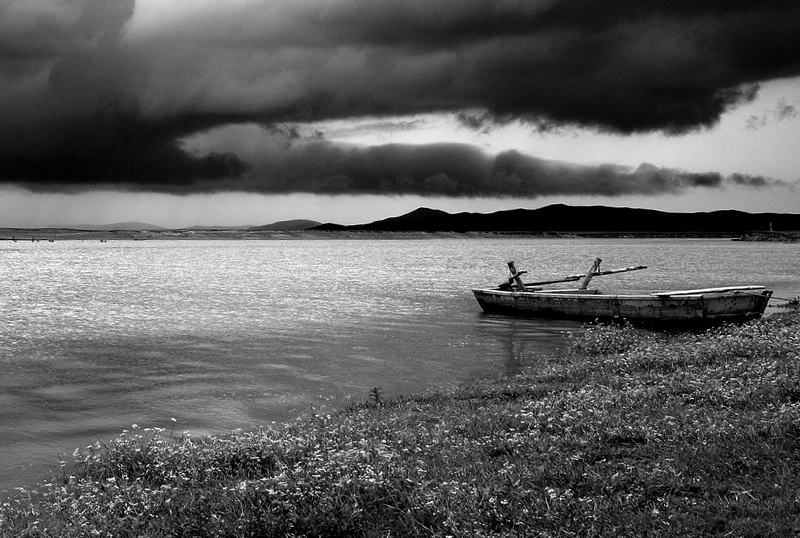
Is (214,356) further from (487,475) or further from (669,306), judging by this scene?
(669,306)

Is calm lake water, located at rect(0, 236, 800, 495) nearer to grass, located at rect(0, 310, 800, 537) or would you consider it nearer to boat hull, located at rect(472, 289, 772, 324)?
boat hull, located at rect(472, 289, 772, 324)

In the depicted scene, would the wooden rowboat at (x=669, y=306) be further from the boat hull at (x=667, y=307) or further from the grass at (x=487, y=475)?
the grass at (x=487, y=475)

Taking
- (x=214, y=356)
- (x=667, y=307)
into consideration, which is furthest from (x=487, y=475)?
(x=667, y=307)

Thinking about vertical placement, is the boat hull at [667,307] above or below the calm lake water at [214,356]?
above

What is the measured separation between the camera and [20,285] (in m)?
66.2

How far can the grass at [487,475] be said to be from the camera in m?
7.80

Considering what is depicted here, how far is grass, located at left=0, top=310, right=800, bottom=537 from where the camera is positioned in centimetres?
780

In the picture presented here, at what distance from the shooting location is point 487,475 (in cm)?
930

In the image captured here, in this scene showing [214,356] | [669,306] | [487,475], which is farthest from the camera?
[669,306]

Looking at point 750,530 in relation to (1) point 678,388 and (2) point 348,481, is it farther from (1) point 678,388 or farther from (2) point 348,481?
(1) point 678,388

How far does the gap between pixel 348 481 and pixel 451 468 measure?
6.34ft

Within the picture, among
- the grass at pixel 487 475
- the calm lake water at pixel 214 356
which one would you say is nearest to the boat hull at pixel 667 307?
the calm lake water at pixel 214 356

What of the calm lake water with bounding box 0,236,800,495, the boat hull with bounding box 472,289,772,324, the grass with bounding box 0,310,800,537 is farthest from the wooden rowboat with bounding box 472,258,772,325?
the grass with bounding box 0,310,800,537

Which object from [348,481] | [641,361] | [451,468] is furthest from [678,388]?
[348,481]
